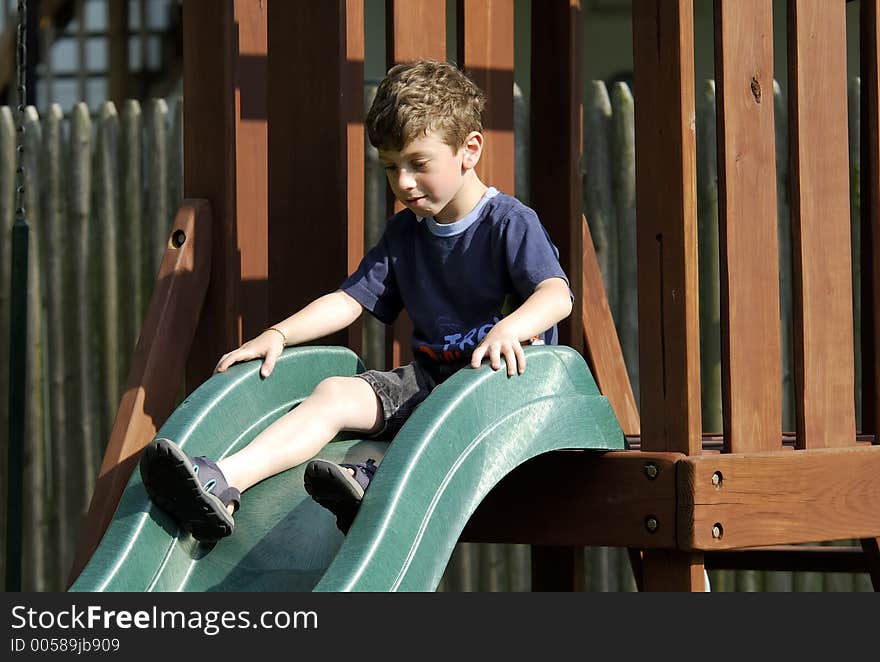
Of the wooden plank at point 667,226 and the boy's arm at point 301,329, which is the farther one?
the boy's arm at point 301,329

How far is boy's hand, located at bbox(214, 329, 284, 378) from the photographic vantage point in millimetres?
3127

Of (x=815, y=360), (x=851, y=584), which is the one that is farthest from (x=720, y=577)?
(x=815, y=360)

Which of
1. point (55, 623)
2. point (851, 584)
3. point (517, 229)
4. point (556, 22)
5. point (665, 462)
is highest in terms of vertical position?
point (556, 22)

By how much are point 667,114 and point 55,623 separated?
1584 millimetres

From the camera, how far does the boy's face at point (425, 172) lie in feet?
10.2

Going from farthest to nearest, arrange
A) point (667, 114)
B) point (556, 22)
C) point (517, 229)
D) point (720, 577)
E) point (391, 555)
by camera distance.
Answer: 1. point (720, 577)
2. point (556, 22)
3. point (517, 229)
4. point (667, 114)
5. point (391, 555)

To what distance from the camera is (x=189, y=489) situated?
2.67 m

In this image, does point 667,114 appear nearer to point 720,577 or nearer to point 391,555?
point 391,555

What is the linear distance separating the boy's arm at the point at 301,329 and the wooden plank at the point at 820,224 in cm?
104

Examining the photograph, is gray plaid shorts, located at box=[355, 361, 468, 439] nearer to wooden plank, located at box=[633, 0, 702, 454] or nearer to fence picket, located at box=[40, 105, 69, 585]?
wooden plank, located at box=[633, 0, 702, 454]

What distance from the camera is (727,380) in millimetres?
3037

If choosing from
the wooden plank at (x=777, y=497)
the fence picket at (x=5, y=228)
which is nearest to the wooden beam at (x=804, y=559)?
the wooden plank at (x=777, y=497)

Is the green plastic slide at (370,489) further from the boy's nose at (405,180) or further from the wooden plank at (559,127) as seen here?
the wooden plank at (559,127)

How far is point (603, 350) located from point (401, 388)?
3.99 feet
